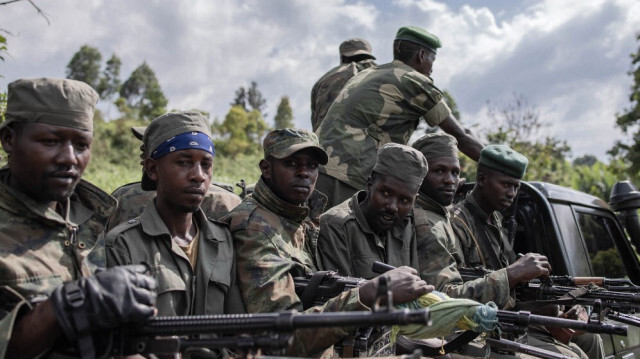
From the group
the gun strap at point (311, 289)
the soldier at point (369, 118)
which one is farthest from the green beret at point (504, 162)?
the gun strap at point (311, 289)

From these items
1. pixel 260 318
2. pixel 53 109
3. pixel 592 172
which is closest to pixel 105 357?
pixel 260 318

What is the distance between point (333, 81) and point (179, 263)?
3.78 metres

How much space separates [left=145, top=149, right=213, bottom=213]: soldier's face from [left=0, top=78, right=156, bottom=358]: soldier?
1.25 ft

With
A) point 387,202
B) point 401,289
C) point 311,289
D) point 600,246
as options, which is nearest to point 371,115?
point 387,202

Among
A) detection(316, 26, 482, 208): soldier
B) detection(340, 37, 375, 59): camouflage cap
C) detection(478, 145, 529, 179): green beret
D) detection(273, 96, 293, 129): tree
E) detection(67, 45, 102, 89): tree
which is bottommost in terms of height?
detection(478, 145, 529, 179): green beret

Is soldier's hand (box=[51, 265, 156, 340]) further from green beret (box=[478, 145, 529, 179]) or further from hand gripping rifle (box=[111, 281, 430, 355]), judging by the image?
green beret (box=[478, 145, 529, 179])

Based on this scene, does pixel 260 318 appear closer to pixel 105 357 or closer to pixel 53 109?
pixel 105 357

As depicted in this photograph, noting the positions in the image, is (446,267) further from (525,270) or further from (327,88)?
(327,88)

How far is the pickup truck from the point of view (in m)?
5.31

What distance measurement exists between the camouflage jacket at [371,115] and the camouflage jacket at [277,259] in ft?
4.05

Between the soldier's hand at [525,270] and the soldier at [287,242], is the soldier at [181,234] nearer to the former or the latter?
the soldier at [287,242]

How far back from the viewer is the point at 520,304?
14.4 ft

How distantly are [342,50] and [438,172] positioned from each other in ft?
8.74

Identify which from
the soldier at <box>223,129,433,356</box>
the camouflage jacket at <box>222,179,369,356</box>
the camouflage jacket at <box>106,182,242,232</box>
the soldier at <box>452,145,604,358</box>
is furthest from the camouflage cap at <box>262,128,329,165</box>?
the soldier at <box>452,145,604,358</box>
